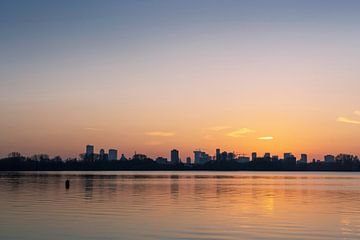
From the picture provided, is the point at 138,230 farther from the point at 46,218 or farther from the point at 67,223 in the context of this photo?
the point at 46,218

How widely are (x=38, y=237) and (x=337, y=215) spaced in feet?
71.2

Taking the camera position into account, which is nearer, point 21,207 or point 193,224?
point 193,224

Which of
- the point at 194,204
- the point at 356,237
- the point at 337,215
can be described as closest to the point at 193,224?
the point at 356,237

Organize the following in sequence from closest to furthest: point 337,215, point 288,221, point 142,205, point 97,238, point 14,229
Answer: point 97,238
point 14,229
point 288,221
point 337,215
point 142,205

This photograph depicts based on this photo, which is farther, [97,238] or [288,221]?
[288,221]

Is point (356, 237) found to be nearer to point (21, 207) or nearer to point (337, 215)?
point (337, 215)

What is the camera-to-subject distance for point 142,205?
4516 cm

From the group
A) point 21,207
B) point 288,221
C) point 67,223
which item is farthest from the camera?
point 21,207

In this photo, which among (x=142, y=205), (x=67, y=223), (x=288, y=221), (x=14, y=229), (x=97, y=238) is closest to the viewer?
(x=97, y=238)

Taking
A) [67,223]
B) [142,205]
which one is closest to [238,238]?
[67,223]

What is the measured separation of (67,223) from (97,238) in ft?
19.4

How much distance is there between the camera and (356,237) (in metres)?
26.8

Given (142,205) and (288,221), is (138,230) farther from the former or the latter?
(142,205)

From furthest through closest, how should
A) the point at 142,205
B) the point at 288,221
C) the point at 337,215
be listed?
the point at 142,205 → the point at 337,215 → the point at 288,221
